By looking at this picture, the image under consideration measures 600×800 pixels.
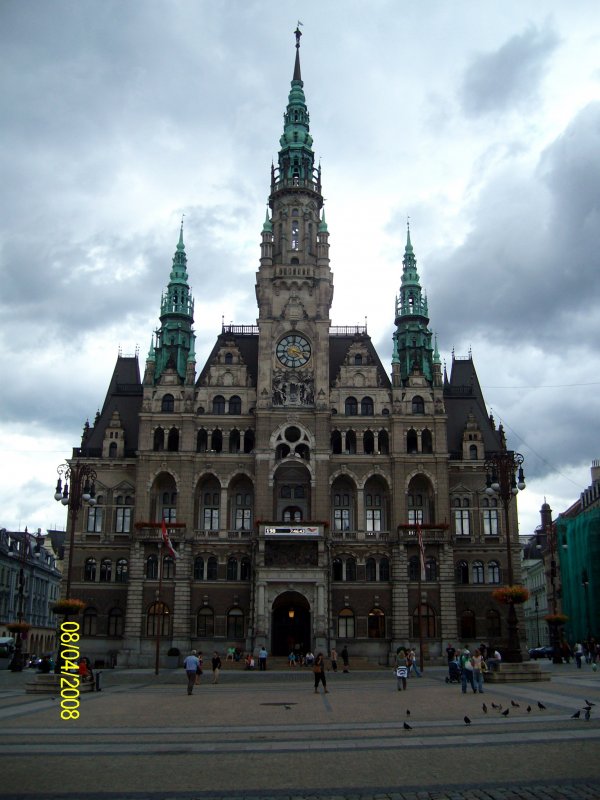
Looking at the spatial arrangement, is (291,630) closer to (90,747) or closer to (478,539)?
(478,539)

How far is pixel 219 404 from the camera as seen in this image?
8269 centimetres

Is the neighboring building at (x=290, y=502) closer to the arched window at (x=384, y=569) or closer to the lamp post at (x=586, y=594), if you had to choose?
the arched window at (x=384, y=569)

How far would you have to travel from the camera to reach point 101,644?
78875 mm

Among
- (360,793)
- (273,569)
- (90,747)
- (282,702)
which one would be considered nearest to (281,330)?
(273,569)

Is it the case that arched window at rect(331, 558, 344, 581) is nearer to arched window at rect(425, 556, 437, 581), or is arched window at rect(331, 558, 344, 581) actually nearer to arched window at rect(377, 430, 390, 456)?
arched window at rect(425, 556, 437, 581)

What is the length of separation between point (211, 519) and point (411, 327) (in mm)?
29499

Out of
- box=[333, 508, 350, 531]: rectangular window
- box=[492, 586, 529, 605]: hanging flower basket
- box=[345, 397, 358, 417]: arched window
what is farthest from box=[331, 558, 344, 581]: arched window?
box=[492, 586, 529, 605]: hanging flower basket

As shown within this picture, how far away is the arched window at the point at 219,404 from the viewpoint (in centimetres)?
8244

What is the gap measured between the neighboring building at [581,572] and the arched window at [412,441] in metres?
24.6

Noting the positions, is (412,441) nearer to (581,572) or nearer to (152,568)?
(152,568)

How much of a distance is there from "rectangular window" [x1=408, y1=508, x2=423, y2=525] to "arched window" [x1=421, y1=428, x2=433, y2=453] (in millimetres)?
5707

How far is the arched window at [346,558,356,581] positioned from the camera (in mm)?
78562

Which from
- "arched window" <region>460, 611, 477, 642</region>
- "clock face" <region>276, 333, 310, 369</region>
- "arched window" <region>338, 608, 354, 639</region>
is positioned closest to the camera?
"arched window" <region>338, 608, 354, 639</region>
